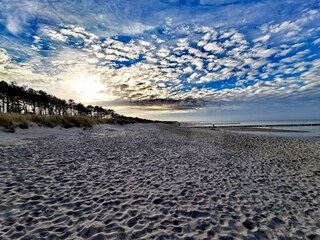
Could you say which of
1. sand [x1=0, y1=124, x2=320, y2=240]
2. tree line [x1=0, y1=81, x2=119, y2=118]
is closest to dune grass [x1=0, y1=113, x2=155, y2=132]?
sand [x1=0, y1=124, x2=320, y2=240]

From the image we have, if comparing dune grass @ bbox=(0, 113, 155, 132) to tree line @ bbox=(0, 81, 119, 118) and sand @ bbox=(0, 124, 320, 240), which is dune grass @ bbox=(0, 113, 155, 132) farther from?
tree line @ bbox=(0, 81, 119, 118)

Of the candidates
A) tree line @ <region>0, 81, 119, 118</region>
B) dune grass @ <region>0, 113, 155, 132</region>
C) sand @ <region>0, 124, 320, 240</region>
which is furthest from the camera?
tree line @ <region>0, 81, 119, 118</region>

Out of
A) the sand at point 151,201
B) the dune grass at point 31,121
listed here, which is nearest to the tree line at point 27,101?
the dune grass at point 31,121

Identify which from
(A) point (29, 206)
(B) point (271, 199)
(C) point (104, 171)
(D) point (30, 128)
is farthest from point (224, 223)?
(D) point (30, 128)

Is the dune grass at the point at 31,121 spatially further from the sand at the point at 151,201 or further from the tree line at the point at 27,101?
the tree line at the point at 27,101

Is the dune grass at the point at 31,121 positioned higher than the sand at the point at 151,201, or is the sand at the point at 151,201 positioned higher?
the dune grass at the point at 31,121

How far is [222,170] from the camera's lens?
9914mm

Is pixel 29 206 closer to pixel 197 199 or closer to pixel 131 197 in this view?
pixel 131 197

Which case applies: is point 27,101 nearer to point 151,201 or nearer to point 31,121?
point 31,121

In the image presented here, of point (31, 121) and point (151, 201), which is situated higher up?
point (31, 121)

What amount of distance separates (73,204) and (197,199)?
3.84 metres

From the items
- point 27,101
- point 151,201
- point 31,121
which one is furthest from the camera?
point 27,101

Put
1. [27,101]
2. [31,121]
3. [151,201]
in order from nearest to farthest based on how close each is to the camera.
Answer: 1. [151,201]
2. [31,121]
3. [27,101]

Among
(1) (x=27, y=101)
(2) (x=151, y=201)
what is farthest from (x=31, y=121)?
(1) (x=27, y=101)
